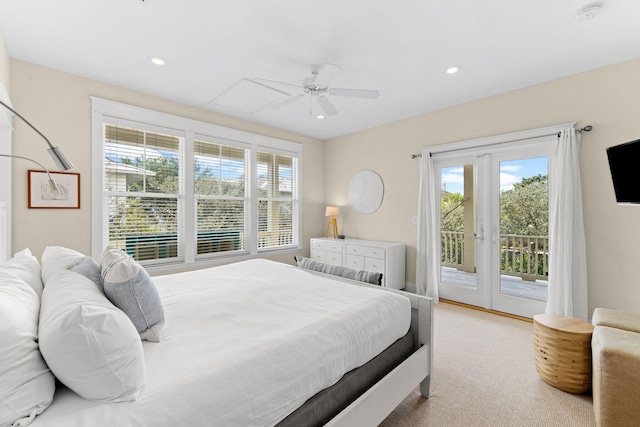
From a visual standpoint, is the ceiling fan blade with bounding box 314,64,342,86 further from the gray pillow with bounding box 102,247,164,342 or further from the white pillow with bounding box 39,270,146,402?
the white pillow with bounding box 39,270,146,402

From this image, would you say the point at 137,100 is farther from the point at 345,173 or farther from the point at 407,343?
the point at 407,343

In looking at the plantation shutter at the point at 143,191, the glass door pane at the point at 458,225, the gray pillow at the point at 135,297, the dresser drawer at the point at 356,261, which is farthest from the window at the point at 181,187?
the glass door pane at the point at 458,225

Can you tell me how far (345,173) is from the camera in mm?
5277

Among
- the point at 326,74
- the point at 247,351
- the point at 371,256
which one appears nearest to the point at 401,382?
the point at 247,351

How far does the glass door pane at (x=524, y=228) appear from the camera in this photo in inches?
129

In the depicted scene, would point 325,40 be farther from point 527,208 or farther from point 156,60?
point 527,208

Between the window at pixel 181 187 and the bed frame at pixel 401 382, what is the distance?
8.35 feet

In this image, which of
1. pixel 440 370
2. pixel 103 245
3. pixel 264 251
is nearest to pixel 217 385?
pixel 440 370

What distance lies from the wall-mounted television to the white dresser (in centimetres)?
246

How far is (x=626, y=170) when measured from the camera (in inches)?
83.2

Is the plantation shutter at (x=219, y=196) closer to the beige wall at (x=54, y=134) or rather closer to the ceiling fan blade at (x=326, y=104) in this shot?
the beige wall at (x=54, y=134)

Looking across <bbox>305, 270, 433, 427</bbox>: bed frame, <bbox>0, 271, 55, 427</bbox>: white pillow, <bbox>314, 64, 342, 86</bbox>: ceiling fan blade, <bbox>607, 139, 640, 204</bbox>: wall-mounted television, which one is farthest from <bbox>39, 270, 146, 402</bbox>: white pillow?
<bbox>607, 139, 640, 204</bbox>: wall-mounted television

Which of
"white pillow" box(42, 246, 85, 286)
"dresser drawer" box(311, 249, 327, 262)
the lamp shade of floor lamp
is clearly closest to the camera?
"white pillow" box(42, 246, 85, 286)

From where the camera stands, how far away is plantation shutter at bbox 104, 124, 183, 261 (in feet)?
11.0
